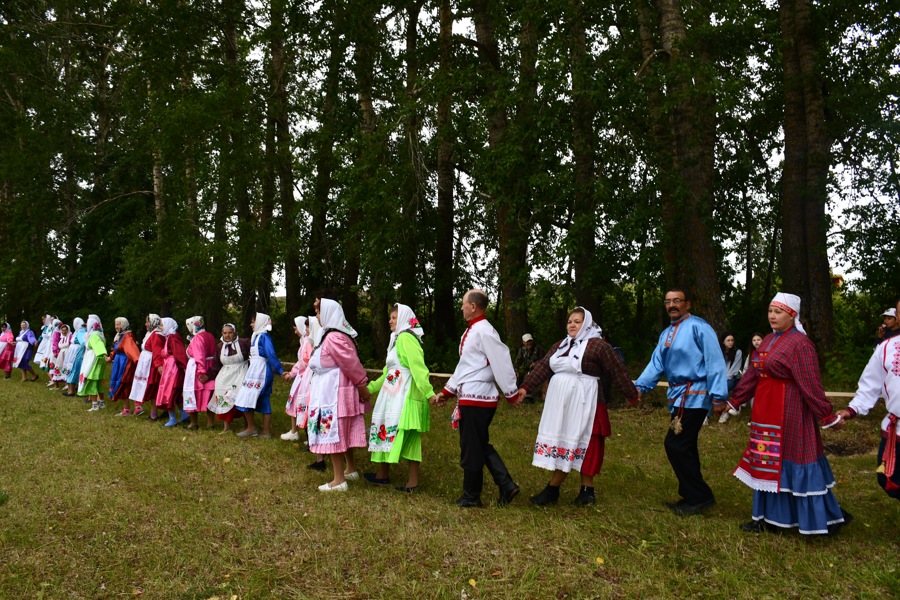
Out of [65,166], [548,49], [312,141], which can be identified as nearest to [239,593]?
[548,49]

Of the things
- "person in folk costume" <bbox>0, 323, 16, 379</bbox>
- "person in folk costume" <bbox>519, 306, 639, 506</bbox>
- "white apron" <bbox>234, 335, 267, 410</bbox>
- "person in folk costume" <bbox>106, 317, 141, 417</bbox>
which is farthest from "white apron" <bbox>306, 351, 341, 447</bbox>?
"person in folk costume" <bbox>0, 323, 16, 379</bbox>

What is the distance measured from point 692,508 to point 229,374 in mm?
7042

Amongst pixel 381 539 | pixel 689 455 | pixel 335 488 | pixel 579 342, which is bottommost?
pixel 381 539

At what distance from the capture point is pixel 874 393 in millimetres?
5695

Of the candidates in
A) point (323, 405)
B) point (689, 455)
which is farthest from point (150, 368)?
point (689, 455)

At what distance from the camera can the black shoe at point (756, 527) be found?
18.9 feet

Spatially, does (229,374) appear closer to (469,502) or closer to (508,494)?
(469,502)

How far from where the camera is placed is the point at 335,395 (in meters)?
7.32

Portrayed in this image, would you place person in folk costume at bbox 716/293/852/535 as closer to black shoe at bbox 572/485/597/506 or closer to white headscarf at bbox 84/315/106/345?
black shoe at bbox 572/485/597/506

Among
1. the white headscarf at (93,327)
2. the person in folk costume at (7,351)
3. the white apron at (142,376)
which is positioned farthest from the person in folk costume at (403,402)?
the person in folk costume at (7,351)

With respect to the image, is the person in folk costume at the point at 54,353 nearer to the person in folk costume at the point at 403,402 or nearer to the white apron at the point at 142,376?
the white apron at the point at 142,376

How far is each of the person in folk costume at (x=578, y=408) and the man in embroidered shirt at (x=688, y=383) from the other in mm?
380

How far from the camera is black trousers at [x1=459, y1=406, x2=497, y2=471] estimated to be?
6492 millimetres

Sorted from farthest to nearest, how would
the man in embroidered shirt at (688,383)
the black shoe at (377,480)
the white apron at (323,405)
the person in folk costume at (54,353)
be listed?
1. the person in folk costume at (54,353)
2. the black shoe at (377,480)
3. the white apron at (323,405)
4. the man in embroidered shirt at (688,383)
